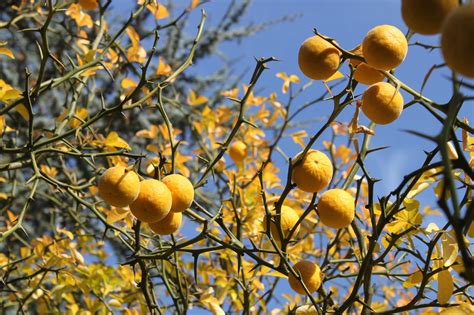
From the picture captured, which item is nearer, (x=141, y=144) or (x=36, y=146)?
(x=36, y=146)

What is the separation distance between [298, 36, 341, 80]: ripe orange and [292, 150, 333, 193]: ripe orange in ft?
0.51

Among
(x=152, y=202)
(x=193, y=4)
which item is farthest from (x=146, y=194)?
(x=193, y=4)

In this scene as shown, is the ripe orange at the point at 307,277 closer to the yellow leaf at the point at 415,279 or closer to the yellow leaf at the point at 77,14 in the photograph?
the yellow leaf at the point at 415,279

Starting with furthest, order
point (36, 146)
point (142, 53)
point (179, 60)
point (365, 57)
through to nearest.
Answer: point (179, 60), point (142, 53), point (36, 146), point (365, 57)

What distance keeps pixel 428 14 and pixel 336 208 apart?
1.57 ft

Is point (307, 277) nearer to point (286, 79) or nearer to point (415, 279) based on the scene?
point (415, 279)

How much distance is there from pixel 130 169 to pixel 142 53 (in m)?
1.35

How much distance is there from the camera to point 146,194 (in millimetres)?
1014

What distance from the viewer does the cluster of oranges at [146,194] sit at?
1.01 m

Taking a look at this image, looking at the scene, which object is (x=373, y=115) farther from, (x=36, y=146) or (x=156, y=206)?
(x=36, y=146)

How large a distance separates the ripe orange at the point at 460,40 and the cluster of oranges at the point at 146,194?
2.00 feet

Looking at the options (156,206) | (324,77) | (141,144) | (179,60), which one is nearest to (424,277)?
(324,77)

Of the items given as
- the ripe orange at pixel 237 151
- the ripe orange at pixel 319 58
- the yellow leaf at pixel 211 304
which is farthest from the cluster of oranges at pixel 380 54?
the ripe orange at pixel 237 151

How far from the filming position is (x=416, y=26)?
0.68 meters
